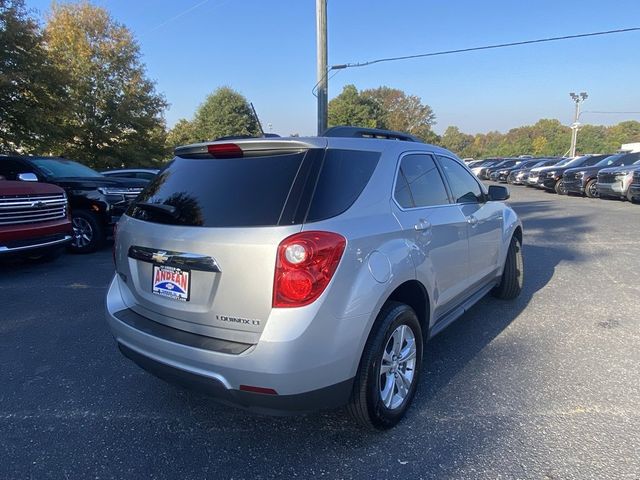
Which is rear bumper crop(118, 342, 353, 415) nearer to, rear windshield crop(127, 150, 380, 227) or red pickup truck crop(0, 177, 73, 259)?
rear windshield crop(127, 150, 380, 227)

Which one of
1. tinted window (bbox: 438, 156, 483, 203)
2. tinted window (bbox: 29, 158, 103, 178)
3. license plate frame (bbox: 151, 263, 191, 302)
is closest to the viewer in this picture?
license plate frame (bbox: 151, 263, 191, 302)

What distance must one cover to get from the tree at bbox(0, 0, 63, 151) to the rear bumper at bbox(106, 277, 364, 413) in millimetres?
15224

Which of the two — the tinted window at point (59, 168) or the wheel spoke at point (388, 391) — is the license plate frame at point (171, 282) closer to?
the wheel spoke at point (388, 391)

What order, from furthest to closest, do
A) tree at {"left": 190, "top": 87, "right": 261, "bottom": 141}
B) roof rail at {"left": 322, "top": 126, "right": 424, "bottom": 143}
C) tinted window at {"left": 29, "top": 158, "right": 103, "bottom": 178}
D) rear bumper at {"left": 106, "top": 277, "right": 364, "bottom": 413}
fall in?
tree at {"left": 190, "top": 87, "right": 261, "bottom": 141}
tinted window at {"left": 29, "top": 158, "right": 103, "bottom": 178}
roof rail at {"left": 322, "top": 126, "right": 424, "bottom": 143}
rear bumper at {"left": 106, "top": 277, "right": 364, "bottom": 413}

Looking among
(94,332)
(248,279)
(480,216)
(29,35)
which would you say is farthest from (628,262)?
(29,35)

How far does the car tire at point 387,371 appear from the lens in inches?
95.4

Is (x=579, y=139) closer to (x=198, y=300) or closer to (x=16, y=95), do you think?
(x=16, y=95)

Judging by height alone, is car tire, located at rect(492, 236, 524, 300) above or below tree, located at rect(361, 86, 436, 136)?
below

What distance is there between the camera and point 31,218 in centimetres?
623

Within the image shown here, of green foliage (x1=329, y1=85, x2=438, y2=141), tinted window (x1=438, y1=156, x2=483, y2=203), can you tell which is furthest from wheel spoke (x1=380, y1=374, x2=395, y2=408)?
green foliage (x1=329, y1=85, x2=438, y2=141)

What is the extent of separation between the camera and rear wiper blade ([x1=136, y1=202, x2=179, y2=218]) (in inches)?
101

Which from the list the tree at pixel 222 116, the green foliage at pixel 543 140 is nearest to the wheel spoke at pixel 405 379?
the tree at pixel 222 116

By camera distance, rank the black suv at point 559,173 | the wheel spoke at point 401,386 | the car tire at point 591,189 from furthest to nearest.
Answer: the black suv at point 559,173 < the car tire at point 591,189 < the wheel spoke at point 401,386

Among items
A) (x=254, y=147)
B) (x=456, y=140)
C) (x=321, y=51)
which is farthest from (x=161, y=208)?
(x=456, y=140)
